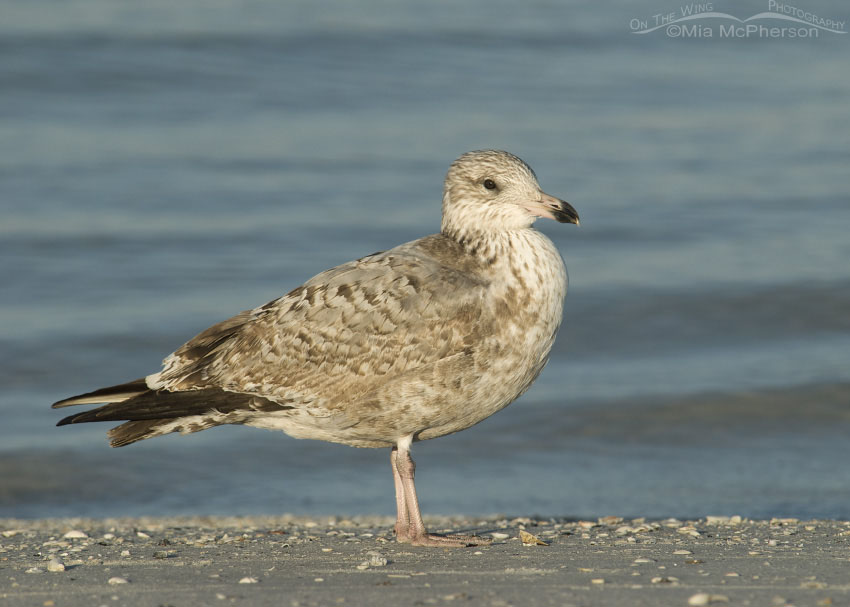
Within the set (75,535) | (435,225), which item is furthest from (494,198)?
(435,225)

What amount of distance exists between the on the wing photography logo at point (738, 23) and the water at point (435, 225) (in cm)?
30

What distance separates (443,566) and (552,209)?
201cm

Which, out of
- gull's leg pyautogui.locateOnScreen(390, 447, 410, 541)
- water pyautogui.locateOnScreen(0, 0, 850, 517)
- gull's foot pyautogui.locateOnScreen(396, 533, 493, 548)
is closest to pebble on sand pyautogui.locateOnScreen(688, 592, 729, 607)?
Result: gull's foot pyautogui.locateOnScreen(396, 533, 493, 548)

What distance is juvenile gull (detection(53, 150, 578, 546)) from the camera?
625 centimetres

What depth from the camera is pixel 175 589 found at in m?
5.08

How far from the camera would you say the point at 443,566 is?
5742 millimetres

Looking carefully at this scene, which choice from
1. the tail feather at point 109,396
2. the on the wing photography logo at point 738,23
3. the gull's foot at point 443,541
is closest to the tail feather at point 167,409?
the tail feather at point 109,396

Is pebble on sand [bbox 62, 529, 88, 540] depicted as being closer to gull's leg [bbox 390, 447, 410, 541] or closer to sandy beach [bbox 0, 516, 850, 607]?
sandy beach [bbox 0, 516, 850, 607]

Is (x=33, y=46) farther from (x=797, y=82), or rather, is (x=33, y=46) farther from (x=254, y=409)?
(x=254, y=409)

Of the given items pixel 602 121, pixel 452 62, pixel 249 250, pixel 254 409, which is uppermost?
pixel 452 62

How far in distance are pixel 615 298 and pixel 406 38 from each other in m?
10.5

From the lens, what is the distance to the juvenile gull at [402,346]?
6.25 meters

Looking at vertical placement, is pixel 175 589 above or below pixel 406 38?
below

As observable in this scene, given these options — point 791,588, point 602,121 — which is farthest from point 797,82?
point 791,588
